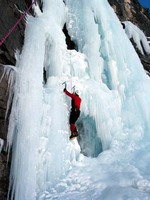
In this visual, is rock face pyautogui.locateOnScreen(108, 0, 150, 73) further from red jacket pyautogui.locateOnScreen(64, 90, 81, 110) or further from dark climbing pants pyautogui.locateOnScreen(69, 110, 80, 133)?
dark climbing pants pyautogui.locateOnScreen(69, 110, 80, 133)

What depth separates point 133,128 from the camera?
7.73 meters

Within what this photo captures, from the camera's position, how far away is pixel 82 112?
7.37 meters

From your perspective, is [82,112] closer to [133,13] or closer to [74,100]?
[74,100]

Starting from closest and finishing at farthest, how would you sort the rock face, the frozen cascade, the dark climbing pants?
the frozen cascade, the dark climbing pants, the rock face

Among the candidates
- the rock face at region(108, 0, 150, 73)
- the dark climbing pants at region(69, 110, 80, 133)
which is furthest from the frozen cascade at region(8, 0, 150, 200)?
the rock face at region(108, 0, 150, 73)

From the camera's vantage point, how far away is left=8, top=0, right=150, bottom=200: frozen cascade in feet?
17.1

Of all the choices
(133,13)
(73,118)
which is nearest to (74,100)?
(73,118)

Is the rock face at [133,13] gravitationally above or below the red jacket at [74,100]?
below

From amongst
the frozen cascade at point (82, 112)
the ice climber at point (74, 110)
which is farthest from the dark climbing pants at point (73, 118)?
the frozen cascade at point (82, 112)

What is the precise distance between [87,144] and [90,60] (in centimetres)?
228

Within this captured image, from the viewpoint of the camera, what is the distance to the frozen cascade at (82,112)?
17.1ft

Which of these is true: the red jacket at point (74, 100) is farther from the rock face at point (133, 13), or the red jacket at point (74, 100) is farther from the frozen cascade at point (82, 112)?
the rock face at point (133, 13)

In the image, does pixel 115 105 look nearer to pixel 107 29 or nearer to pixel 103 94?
pixel 103 94

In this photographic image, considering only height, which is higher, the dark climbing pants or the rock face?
the dark climbing pants
